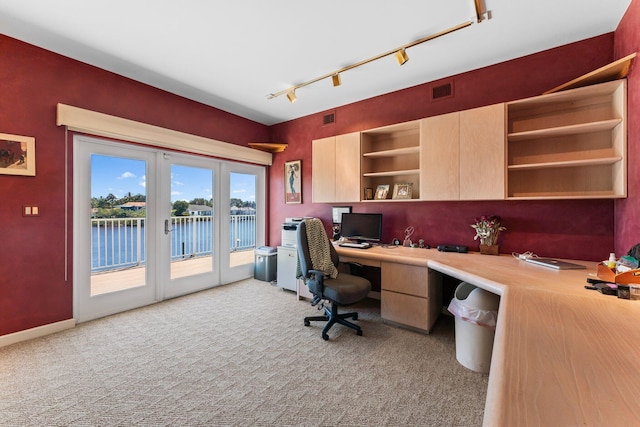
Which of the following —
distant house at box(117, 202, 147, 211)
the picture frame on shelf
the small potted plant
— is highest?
distant house at box(117, 202, 147, 211)

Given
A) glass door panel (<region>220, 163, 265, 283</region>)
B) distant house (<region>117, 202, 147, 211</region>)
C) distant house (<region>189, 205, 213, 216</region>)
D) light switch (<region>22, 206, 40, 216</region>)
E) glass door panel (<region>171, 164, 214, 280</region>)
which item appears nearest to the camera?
light switch (<region>22, 206, 40, 216</region>)

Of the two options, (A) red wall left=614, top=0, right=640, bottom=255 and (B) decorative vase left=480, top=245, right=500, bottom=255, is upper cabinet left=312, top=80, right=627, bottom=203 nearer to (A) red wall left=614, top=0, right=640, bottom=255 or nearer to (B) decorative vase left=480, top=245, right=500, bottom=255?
(A) red wall left=614, top=0, right=640, bottom=255

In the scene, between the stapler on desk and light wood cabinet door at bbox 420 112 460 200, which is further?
the stapler on desk

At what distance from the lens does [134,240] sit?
11.4ft

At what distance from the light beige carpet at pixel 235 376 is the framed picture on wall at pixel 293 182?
2.19 m

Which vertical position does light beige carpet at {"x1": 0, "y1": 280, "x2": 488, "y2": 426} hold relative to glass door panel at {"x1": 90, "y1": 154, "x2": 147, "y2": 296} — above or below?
below

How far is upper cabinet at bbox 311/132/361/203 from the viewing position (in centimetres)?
363

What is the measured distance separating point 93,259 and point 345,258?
2912 millimetres

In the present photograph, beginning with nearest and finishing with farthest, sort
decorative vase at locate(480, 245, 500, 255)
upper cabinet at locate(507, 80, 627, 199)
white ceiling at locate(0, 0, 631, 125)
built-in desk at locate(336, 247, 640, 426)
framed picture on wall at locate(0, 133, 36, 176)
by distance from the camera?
built-in desk at locate(336, 247, 640, 426) → white ceiling at locate(0, 0, 631, 125) → upper cabinet at locate(507, 80, 627, 199) → framed picture on wall at locate(0, 133, 36, 176) → decorative vase at locate(480, 245, 500, 255)

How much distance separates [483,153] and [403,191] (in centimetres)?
98

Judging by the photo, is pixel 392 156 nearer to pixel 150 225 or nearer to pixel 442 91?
pixel 442 91

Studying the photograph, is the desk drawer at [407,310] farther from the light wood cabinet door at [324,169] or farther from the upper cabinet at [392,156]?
the light wood cabinet door at [324,169]

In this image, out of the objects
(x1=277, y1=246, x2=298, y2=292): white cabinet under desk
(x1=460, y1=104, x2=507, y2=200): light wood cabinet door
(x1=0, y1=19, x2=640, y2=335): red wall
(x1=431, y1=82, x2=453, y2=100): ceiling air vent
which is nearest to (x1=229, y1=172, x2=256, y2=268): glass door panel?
(x1=277, y1=246, x2=298, y2=292): white cabinet under desk

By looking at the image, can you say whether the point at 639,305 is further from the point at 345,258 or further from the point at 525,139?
the point at 345,258
